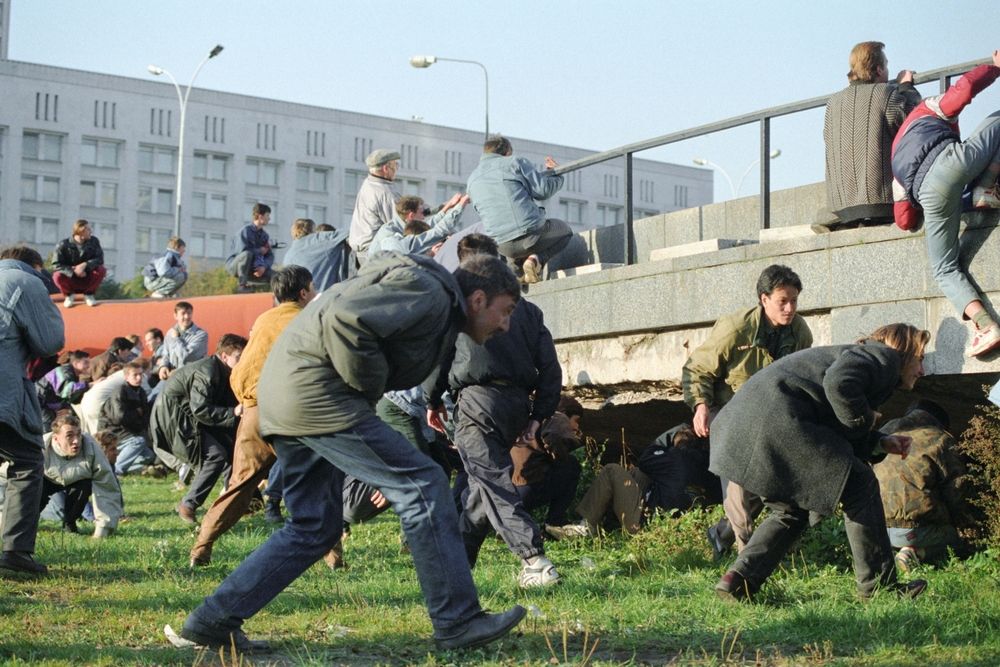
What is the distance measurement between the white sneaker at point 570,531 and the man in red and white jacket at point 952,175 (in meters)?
2.87

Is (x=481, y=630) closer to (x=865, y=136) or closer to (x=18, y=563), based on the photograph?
(x=18, y=563)

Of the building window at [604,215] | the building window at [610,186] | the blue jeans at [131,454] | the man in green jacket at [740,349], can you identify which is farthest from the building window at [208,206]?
the man in green jacket at [740,349]

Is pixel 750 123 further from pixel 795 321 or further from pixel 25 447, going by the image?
pixel 25 447

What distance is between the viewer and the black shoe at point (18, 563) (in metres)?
6.96

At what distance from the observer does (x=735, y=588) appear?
18.9 feet

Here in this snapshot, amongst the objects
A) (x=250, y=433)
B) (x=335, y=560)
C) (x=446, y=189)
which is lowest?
(x=335, y=560)

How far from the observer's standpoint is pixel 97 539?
29.7ft

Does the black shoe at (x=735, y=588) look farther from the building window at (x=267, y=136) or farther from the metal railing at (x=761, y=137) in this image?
the building window at (x=267, y=136)

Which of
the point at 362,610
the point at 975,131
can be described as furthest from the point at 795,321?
the point at 362,610

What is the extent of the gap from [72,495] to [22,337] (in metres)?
2.72

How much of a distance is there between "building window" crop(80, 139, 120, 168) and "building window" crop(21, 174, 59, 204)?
2.02 m

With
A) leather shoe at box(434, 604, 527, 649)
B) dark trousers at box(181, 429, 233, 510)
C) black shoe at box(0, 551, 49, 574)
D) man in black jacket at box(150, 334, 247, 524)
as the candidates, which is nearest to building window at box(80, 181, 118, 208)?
man in black jacket at box(150, 334, 247, 524)

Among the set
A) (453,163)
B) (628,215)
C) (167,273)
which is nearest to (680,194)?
(453,163)

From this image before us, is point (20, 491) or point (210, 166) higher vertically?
point (210, 166)
